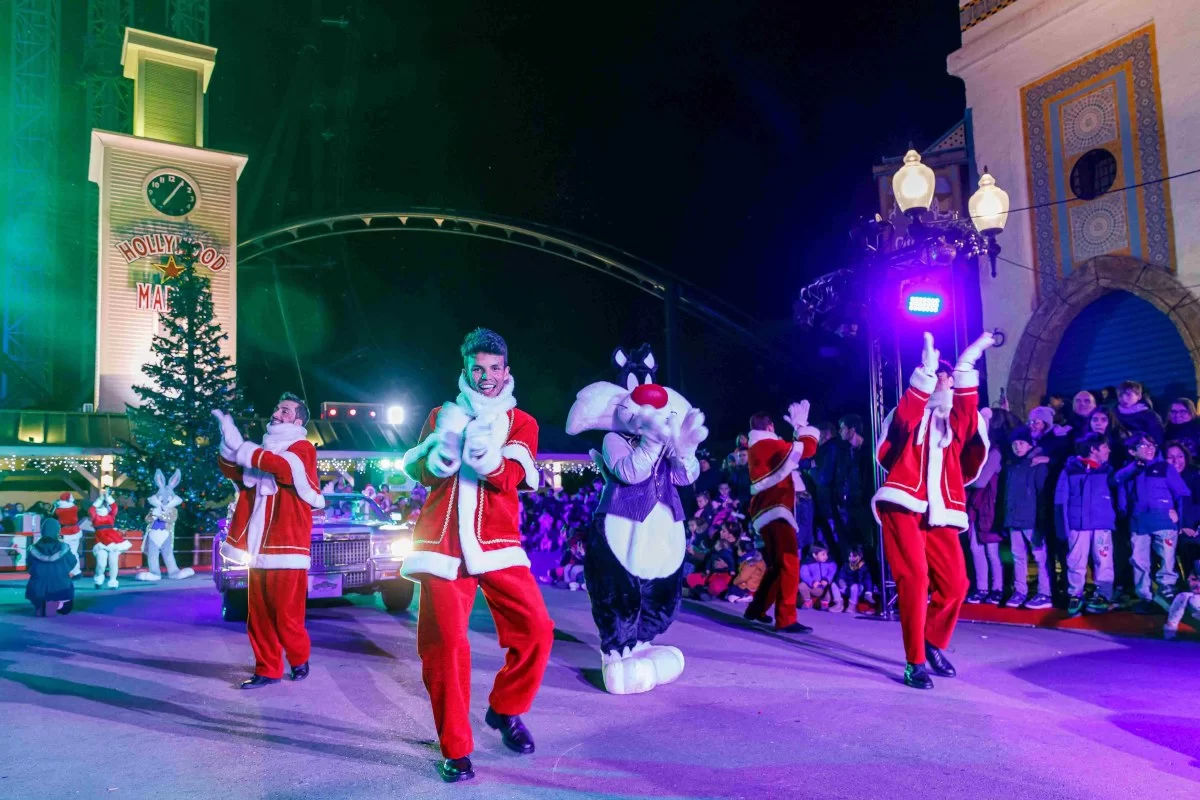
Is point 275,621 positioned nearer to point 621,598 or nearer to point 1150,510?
point 621,598

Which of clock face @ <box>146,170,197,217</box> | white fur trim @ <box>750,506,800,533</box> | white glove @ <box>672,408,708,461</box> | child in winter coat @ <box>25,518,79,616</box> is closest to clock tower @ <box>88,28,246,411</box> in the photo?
clock face @ <box>146,170,197,217</box>

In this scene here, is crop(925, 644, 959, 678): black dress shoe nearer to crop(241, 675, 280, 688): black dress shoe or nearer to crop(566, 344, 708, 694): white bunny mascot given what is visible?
crop(566, 344, 708, 694): white bunny mascot

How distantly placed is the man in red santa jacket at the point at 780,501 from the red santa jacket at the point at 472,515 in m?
4.19

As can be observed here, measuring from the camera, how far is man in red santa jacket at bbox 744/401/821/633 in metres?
7.95

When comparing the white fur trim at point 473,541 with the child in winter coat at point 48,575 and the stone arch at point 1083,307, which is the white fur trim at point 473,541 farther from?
the stone arch at point 1083,307

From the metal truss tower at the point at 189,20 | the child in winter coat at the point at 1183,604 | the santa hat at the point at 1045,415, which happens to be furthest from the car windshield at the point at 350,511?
the metal truss tower at the point at 189,20

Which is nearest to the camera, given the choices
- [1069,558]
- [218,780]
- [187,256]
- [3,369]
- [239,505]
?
[218,780]

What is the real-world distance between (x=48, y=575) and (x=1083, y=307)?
1351cm

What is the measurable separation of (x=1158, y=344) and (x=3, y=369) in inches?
1364

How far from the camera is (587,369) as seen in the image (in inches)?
1439

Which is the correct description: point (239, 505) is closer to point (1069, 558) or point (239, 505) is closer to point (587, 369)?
point (1069, 558)

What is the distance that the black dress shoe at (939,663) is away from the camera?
230 inches

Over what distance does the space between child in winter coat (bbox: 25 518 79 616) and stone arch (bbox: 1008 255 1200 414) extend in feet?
41.3

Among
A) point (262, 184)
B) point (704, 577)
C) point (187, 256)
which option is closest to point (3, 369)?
point (262, 184)
